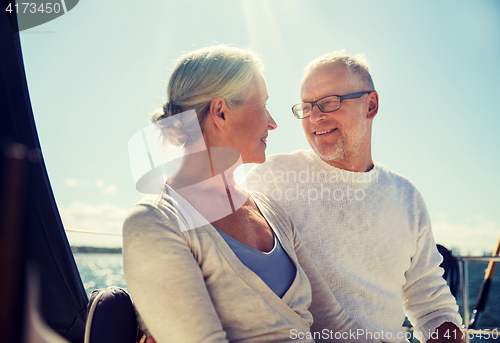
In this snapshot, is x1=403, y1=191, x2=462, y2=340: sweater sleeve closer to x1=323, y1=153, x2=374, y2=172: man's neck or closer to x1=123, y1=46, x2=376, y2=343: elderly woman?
x1=323, y1=153, x2=374, y2=172: man's neck

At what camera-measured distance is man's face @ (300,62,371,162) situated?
6.53ft

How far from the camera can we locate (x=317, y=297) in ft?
4.66

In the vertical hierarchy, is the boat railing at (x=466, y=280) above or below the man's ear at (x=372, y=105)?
below

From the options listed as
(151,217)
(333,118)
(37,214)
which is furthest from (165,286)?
(333,118)

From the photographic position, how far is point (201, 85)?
48.3 inches

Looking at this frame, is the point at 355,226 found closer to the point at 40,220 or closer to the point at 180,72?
the point at 180,72

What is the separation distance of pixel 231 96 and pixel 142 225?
588mm

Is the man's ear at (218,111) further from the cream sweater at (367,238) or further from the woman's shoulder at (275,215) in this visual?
the cream sweater at (367,238)

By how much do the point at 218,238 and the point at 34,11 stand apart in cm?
135

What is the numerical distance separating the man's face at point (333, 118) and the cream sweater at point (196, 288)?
0.88m

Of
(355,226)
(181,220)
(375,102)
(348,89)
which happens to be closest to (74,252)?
(181,220)

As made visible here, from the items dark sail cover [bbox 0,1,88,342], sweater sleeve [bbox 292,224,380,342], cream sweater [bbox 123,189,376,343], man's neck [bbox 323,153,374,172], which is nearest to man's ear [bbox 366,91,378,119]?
man's neck [bbox 323,153,374,172]

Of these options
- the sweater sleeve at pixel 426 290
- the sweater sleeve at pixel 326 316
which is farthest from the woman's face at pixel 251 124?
the sweater sleeve at pixel 426 290

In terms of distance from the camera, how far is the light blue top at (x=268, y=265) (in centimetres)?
109
